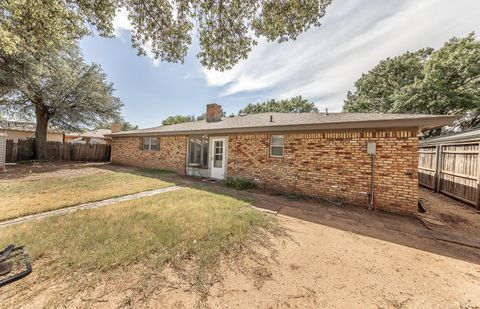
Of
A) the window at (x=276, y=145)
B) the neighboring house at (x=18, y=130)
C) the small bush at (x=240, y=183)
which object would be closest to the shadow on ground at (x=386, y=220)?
the small bush at (x=240, y=183)

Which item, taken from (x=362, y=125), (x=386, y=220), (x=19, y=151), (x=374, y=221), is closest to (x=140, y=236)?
(x=374, y=221)

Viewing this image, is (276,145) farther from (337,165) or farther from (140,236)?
(140,236)

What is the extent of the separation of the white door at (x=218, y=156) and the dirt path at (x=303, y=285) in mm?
6362

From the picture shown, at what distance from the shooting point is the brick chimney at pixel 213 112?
12109 mm

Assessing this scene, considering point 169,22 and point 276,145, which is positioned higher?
point 169,22

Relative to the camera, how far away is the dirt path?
2.03m

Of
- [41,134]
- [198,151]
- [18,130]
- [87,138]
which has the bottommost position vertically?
[198,151]

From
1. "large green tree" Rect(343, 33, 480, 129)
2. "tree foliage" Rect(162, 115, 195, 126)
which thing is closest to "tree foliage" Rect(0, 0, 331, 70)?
"large green tree" Rect(343, 33, 480, 129)

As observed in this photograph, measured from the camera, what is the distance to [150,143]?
12414 mm

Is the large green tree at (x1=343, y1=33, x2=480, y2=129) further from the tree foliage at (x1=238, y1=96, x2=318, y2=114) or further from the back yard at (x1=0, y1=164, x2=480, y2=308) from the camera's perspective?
the back yard at (x1=0, y1=164, x2=480, y2=308)

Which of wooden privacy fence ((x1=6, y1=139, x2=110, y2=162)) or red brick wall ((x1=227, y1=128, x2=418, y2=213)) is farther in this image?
wooden privacy fence ((x1=6, y1=139, x2=110, y2=162))

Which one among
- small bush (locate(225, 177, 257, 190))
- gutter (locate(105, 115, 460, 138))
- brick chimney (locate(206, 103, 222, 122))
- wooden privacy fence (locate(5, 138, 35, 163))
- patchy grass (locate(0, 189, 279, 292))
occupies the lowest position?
patchy grass (locate(0, 189, 279, 292))

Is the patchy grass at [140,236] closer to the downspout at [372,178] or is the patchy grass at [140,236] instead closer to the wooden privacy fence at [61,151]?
the downspout at [372,178]

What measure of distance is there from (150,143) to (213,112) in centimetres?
468
